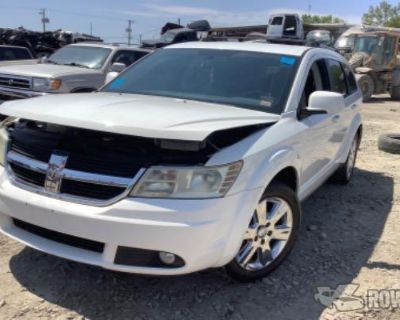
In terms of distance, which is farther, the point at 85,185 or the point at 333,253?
the point at 333,253

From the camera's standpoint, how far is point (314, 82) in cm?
460

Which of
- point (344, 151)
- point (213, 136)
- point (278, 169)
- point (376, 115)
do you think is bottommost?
point (376, 115)

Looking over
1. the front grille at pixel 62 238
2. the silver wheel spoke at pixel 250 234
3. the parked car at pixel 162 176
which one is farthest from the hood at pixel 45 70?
the silver wheel spoke at pixel 250 234

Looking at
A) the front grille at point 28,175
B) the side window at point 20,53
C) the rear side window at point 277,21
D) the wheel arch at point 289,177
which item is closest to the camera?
the front grille at point 28,175

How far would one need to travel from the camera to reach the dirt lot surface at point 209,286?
319 centimetres

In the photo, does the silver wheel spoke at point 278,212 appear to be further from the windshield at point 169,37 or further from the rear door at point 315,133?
the windshield at point 169,37

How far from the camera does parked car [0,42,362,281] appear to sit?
2.89 m

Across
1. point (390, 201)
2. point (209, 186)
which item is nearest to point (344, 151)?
point (390, 201)

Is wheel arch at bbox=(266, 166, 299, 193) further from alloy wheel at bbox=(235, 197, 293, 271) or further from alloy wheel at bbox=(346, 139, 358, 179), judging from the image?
alloy wheel at bbox=(346, 139, 358, 179)

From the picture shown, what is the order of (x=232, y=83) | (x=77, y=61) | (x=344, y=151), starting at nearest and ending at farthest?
(x=232, y=83) → (x=344, y=151) → (x=77, y=61)

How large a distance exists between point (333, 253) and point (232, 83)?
1.64 m

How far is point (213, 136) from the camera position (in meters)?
3.24

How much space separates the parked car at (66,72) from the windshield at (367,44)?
→ 501 inches

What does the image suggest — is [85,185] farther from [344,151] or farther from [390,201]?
[390,201]
